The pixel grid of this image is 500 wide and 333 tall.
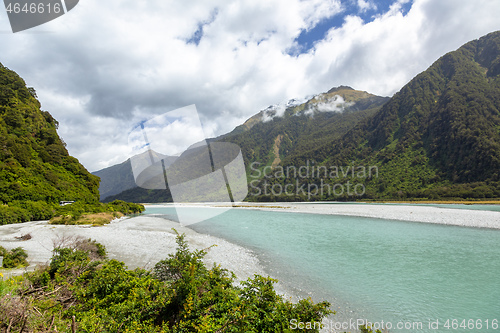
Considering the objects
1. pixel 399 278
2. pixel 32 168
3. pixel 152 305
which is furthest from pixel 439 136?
pixel 32 168

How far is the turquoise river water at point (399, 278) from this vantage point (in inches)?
309

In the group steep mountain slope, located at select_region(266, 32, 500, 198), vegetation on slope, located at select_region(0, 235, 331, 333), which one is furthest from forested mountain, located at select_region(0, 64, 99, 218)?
steep mountain slope, located at select_region(266, 32, 500, 198)

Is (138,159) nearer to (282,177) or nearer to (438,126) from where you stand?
(438,126)

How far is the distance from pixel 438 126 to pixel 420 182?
130ft

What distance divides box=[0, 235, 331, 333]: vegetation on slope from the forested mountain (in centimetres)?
3080

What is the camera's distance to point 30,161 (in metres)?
36.2

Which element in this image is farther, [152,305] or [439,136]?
[439,136]

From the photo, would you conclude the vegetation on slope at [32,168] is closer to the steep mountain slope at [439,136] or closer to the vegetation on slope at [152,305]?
the vegetation on slope at [152,305]

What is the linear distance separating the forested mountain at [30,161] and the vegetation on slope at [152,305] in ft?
101

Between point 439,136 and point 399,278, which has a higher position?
point 439,136

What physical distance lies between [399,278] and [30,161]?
5165 centimetres

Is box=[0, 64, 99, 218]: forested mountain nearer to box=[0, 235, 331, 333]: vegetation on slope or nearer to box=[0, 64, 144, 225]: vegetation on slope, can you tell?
box=[0, 64, 144, 225]: vegetation on slope

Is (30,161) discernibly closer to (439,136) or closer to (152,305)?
(152,305)

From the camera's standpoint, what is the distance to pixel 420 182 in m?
81.6
